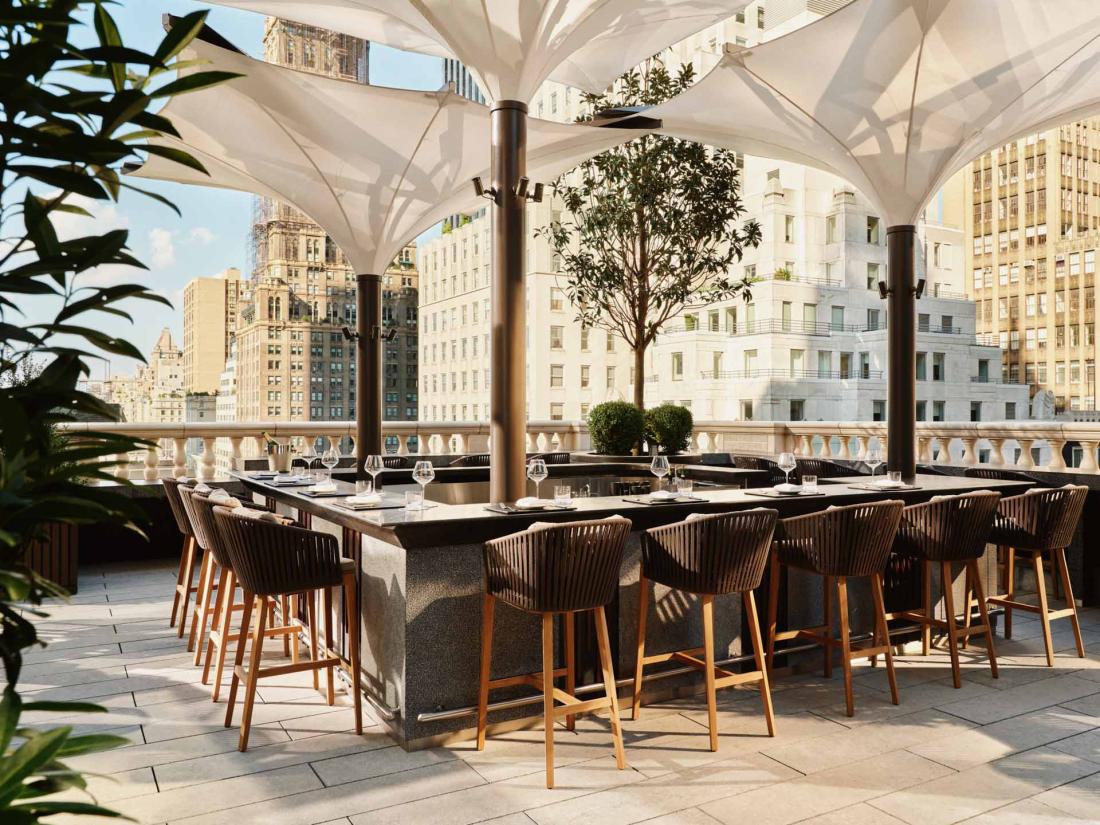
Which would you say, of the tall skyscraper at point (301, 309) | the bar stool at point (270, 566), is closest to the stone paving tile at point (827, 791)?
the bar stool at point (270, 566)

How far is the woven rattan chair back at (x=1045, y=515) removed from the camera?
4.92 meters

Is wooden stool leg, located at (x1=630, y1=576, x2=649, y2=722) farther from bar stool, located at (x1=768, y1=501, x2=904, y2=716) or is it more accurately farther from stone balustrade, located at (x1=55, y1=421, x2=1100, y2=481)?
stone balustrade, located at (x1=55, y1=421, x2=1100, y2=481)

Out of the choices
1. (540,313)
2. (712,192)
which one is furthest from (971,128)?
(540,313)

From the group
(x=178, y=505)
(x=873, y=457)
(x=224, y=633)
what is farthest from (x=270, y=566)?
(x=873, y=457)

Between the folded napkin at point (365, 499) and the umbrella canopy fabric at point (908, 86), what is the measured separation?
13.5ft

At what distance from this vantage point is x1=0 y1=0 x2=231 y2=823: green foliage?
1.14m

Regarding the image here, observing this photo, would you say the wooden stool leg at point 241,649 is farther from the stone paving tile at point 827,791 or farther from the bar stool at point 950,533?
the bar stool at point 950,533

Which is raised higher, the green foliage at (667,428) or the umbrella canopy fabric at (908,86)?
the umbrella canopy fabric at (908,86)

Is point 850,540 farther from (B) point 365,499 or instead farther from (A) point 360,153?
(A) point 360,153

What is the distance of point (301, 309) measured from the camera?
237ft

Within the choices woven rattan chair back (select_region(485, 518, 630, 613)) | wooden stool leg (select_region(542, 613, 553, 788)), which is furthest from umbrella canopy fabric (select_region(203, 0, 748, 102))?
wooden stool leg (select_region(542, 613, 553, 788))

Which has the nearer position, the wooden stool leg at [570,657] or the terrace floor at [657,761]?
the terrace floor at [657,761]

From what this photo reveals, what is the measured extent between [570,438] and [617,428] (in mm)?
2690

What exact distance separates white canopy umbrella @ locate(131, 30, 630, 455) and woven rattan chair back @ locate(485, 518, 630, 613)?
4236mm
